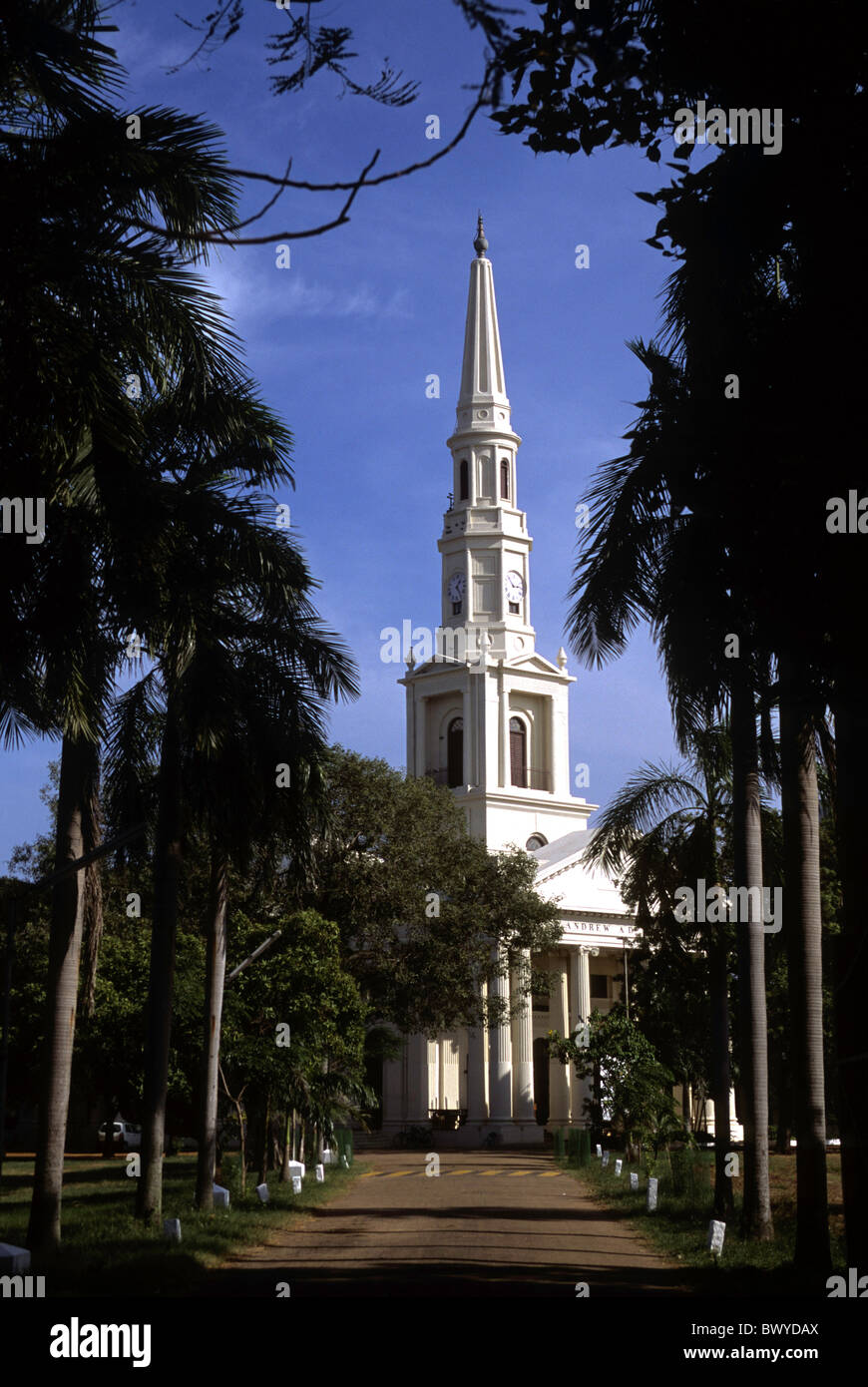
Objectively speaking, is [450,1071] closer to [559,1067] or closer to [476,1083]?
[559,1067]

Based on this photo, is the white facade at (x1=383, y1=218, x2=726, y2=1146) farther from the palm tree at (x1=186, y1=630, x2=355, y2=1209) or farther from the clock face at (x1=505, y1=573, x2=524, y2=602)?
the palm tree at (x1=186, y1=630, x2=355, y2=1209)

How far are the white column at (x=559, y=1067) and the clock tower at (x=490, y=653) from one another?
588cm

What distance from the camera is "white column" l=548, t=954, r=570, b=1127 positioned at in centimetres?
6209

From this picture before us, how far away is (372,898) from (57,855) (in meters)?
21.9

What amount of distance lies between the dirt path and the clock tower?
35429mm

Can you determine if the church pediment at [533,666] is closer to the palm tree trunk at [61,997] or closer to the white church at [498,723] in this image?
the white church at [498,723]

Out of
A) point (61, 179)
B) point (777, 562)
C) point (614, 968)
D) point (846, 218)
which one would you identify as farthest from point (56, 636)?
point (614, 968)

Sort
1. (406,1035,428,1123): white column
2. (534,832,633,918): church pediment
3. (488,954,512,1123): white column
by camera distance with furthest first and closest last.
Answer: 1. (534,832,633,918): church pediment
2. (406,1035,428,1123): white column
3. (488,954,512,1123): white column

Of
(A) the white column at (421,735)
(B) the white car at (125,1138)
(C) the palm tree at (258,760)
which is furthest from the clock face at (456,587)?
(C) the palm tree at (258,760)

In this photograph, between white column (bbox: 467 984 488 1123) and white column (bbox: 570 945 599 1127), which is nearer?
white column (bbox: 467 984 488 1123)

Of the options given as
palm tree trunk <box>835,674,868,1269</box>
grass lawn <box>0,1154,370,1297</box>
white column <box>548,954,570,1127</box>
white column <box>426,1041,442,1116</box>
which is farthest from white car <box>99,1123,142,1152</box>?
palm tree trunk <box>835,674,868,1269</box>

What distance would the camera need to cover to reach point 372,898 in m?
39.8

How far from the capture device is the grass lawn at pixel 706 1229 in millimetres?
14695
